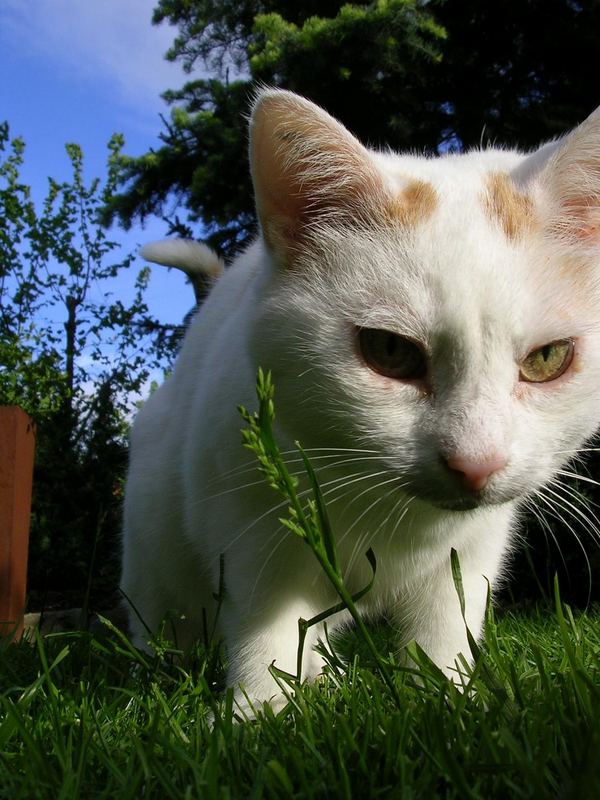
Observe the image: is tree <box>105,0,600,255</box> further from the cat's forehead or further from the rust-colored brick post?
the cat's forehead

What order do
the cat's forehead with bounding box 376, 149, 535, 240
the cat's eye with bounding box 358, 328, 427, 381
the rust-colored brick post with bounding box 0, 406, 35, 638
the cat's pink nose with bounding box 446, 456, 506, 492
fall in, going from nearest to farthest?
1. the cat's pink nose with bounding box 446, 456, 506, 492
2. the cat's eye with bounding box 358, 328, 427, 381
3. the cat's forehead with bounding box 376, 149, 535, 240
4. the rust-colored brick post with bounding box 0, 406, 35, 638

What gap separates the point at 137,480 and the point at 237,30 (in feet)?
13.6

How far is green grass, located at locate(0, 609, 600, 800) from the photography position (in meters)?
0.96

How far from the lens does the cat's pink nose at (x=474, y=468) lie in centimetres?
137

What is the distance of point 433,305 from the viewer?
147cm

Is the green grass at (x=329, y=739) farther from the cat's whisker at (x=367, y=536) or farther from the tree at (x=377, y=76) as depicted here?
the tree at (x=377, y=76)

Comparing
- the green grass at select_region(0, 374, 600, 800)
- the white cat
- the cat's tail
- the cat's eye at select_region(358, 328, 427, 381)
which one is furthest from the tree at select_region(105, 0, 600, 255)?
the green grass at select_region(0, 374, 600, 800)

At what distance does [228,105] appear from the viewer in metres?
5.19

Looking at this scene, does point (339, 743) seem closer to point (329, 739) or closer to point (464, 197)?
point (329, 739)

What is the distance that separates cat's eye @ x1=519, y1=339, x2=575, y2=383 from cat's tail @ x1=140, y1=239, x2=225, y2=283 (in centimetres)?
169

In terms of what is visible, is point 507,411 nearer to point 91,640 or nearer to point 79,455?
point 91,640

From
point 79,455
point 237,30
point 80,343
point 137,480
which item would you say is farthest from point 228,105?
point 137,480

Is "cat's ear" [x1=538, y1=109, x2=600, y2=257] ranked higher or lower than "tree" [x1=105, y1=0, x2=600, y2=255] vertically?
lower

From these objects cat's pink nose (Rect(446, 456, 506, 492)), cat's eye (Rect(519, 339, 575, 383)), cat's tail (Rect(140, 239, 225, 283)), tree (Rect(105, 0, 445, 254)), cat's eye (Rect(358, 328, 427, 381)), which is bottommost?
cat's pink nose (Rect(446, 456, 506, 492))
